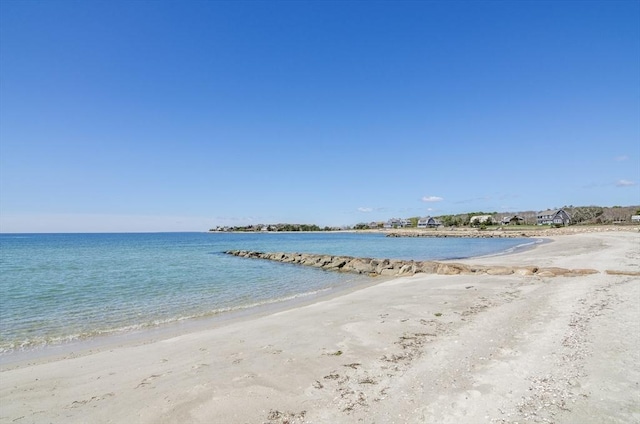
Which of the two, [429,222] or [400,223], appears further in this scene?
[400,223]

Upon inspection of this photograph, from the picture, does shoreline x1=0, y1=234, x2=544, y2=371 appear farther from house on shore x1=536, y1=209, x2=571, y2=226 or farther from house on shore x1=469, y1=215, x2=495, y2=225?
house on shore x1=469, y1=215, x2=495, y2=225

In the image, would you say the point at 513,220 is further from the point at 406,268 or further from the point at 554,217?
the point at 406,268

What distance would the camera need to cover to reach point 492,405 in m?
5.25

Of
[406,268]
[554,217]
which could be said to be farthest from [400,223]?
[406,268]

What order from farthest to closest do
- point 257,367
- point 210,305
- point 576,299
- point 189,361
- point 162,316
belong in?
point 210,305, point 162,316, point 576,299, point 189,361, point 257,367

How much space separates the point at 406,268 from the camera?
25.8 m

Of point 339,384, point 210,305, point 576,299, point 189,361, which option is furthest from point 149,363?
point 576,299

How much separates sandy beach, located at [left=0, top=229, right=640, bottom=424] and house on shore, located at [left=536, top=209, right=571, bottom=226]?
426 feet

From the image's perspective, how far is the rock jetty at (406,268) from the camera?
1895cm

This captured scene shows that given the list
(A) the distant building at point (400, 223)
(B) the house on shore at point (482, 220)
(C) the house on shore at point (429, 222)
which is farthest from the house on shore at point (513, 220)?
(A) the distant building at point (400, 223)

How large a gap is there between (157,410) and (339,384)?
3.12 metres

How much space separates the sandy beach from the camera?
5262 mm

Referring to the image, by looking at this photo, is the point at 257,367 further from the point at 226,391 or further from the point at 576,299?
the point at 576,299

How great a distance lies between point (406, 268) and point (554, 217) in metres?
123
